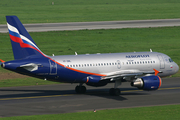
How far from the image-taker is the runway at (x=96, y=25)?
301ft

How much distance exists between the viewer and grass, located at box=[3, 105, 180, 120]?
31.2 metres

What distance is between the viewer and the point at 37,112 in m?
34.1

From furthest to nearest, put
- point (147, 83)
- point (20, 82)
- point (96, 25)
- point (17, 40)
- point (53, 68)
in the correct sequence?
point (96, 25), point (20, 82), point (17, 40), point (53, 68), point (147, 83)

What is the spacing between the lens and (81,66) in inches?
1631

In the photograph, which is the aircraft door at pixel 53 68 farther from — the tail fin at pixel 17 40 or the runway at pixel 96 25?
the runway at pixel 96 25

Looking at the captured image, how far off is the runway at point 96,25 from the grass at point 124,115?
57.6m

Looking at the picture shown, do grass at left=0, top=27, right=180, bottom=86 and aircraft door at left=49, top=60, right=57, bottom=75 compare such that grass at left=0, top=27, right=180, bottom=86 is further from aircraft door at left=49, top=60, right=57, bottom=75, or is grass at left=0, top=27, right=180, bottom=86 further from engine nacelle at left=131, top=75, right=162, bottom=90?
engine nacelle at left=131, top=75, right=162, bottom=90

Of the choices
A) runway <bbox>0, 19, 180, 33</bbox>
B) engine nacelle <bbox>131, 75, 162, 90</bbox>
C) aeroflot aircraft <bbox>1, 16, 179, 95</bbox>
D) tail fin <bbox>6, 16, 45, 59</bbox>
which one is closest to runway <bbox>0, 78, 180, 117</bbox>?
engine nacelle <bbox>131, 75, 162, 90</bbox>

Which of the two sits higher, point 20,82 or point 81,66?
point 81,66

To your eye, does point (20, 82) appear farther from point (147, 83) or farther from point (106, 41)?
point (106, 41)

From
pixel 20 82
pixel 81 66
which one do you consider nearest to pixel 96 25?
pixel 20 82

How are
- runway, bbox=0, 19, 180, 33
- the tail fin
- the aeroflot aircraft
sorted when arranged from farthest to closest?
1. runway, bbox=0, 19, 180, 33
2. the tail fin
3. the aeroflot aircraft

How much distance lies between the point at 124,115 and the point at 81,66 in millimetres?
10958

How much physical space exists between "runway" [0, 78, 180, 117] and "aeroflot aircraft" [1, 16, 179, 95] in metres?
1.71
